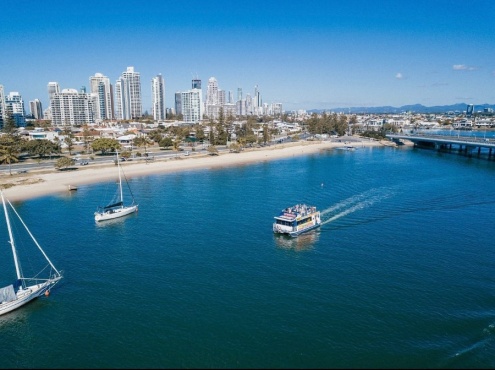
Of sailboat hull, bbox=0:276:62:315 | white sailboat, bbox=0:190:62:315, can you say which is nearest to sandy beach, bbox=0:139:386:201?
white sailboat, bbox=0:190:62:315

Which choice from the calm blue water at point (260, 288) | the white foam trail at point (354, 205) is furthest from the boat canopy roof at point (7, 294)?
the white foam trail at point (354, 205)

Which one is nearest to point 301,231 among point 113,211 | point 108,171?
point 113,211

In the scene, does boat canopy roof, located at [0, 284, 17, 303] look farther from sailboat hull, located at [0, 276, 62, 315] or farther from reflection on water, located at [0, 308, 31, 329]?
reflection on water, located at [0, 308, 31, 329]

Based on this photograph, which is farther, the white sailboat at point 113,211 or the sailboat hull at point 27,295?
the white sailboat at point 113,211

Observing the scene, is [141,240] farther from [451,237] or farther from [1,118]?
[1,118]

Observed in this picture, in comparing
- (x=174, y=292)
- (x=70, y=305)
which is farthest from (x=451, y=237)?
(x=70, y=305)

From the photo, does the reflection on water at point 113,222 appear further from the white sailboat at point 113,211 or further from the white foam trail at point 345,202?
the white foam trail at point 345,202
